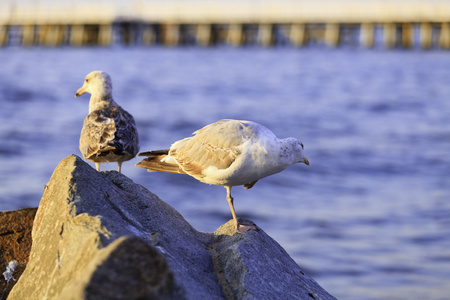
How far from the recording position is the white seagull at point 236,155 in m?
4.51

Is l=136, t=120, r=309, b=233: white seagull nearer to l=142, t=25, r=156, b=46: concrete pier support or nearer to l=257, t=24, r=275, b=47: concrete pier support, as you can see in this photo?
l=257, t=24, r=275, b=47: concrete pier support

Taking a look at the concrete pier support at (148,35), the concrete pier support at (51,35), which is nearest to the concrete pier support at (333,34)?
the concrete pier support at (148,35)

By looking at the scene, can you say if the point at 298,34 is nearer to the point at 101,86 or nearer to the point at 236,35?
the point at 236,35

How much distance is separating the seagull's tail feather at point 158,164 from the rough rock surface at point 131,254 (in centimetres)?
44

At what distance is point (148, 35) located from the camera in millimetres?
54125

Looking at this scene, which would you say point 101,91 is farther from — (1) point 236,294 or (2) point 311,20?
(2) point 311,20

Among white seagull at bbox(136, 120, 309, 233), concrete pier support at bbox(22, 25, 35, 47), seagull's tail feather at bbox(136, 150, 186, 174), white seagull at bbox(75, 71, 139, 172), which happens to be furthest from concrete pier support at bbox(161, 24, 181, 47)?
white seagull at bbox(136, 120, 309, 233)

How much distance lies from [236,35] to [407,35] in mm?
13157

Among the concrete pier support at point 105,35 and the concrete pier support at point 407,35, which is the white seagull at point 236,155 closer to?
the concrete pier support at point 407,35

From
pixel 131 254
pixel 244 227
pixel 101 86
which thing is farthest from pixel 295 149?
pixel 101 86

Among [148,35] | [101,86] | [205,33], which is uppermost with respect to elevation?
[148,35]

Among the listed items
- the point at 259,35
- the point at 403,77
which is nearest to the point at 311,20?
the point at 259,35

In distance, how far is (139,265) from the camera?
8.32 ft

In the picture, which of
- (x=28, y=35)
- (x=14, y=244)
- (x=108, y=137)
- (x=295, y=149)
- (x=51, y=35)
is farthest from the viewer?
(x=51, y=35)
